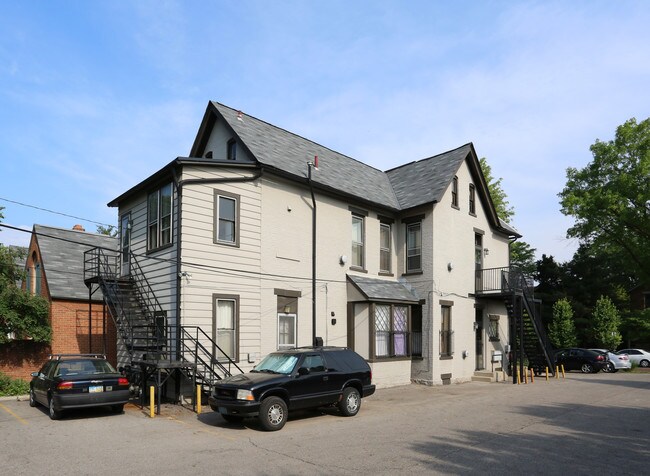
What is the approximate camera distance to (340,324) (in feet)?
65.5

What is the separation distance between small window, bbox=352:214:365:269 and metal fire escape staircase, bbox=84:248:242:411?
6959mm

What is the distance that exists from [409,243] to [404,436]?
12.8 meters

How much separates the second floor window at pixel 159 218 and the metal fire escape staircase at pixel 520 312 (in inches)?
566

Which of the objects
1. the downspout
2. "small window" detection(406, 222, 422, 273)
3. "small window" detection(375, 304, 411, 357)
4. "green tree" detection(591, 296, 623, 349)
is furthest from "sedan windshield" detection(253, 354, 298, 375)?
"green tree" detection(591, 296, 623, 349)

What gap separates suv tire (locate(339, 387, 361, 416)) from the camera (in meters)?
13.4

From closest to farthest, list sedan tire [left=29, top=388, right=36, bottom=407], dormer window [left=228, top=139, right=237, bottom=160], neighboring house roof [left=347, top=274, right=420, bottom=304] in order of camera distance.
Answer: sedan tire [left=29, top=388, right=36, bottom=407], dormer window [left=228, top=139, right=237, bottom=160], neighboring house roof [left=347, top=274, right=420, bottom=304]

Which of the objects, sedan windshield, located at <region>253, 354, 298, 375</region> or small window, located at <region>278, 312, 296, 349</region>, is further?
small window, located at <region>278, 312, 296, 349</region>

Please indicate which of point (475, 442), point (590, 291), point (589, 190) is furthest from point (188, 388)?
point (590, 291)

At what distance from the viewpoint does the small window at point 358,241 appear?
21172 millimetres

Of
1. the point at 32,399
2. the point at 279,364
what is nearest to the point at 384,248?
the point at 279,364

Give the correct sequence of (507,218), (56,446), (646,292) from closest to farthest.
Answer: (56,446) < (507,218) < (646,292)

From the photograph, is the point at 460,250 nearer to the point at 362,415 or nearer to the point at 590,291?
the point at 362,415

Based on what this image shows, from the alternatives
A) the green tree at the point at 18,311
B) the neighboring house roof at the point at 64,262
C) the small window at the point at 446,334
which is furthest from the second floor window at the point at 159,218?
the small window at the point at 446,334

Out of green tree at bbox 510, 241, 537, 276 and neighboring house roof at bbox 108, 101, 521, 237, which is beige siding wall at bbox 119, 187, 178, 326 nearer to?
neighboring house roof at bbox 108, 101, 521, 237
